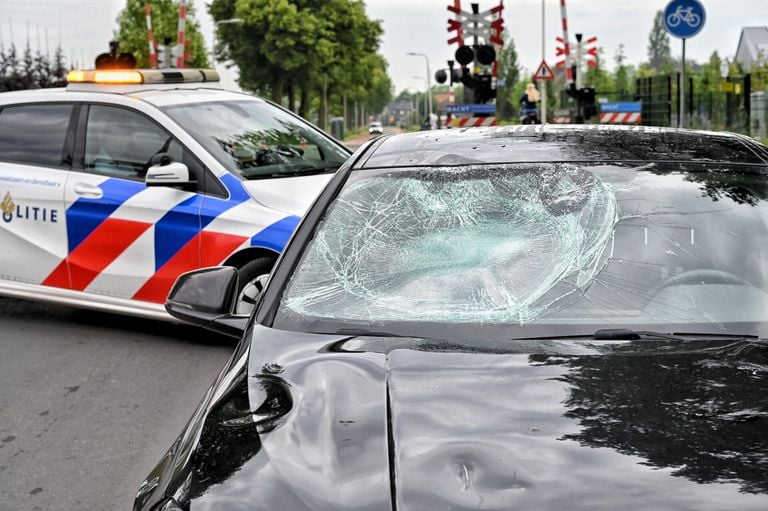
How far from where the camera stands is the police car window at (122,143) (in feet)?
24.7

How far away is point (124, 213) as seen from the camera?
24.7ft

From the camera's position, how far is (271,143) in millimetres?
7852

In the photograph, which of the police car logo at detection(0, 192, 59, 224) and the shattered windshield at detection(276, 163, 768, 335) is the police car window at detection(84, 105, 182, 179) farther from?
the shattered windshield at detection(276, 163, 768, 335)

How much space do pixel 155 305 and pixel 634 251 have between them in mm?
4716

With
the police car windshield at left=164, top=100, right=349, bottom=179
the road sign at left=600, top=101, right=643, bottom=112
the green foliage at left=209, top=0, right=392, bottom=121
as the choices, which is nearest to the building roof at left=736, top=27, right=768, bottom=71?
the green foliage at left=209, top=0, right=392, bottom=121

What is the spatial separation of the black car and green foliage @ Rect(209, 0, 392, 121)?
57.4 metres

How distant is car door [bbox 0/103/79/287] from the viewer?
7.85m

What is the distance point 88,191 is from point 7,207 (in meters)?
0.75

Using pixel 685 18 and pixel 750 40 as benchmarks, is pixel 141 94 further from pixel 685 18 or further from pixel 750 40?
pixel 750 40

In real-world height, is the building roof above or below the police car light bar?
above

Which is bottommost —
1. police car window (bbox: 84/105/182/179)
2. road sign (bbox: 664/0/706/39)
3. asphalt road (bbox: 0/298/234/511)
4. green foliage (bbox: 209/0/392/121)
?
asphalt road (bbox: 0/298/234/511)

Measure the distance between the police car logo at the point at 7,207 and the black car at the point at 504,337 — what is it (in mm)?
4747

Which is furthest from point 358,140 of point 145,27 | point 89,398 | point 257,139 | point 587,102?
point 89,398

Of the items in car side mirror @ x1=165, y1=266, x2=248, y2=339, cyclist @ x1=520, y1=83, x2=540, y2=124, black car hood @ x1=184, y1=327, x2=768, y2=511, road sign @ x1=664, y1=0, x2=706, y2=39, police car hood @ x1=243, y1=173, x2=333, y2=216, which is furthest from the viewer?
cyclist @ x1=520, y1=83, x2=540, y2=124
